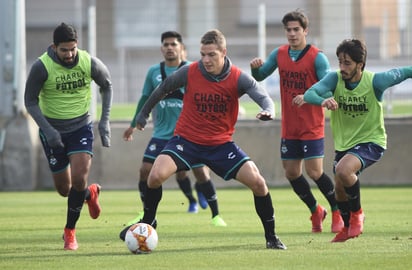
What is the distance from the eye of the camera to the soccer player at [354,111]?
10562 mm

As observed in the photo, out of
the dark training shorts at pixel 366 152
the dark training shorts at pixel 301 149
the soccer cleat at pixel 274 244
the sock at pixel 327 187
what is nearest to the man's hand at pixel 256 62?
the dark training shorts at pixel 301 149

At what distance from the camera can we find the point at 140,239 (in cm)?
975

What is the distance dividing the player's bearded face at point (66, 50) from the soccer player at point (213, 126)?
3.76ft

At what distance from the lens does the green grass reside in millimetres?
20500

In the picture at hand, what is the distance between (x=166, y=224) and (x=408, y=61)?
9.11 m

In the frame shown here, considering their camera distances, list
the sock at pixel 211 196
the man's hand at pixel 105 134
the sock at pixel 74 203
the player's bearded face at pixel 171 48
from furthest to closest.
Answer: the player's bearded face at pixel 171 48 < the sock at pixel 211 196 < the man's hand at pixel 105 134 < the sock at pixel 74 203

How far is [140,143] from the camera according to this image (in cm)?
2027

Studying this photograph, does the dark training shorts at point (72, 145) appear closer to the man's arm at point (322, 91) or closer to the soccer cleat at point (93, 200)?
the soccer cleat at point (93, 200)

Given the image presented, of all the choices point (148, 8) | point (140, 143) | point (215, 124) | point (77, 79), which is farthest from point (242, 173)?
point (148, 8)

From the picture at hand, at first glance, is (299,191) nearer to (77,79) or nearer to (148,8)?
(77,79)

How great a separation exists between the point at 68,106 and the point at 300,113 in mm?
2892

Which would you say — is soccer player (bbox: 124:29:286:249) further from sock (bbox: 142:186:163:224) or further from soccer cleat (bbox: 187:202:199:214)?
soccer cleat (bbox: 187:202:199:214)

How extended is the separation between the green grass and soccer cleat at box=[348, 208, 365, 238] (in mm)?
9431

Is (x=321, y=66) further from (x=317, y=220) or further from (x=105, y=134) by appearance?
(x=105, y=134)
